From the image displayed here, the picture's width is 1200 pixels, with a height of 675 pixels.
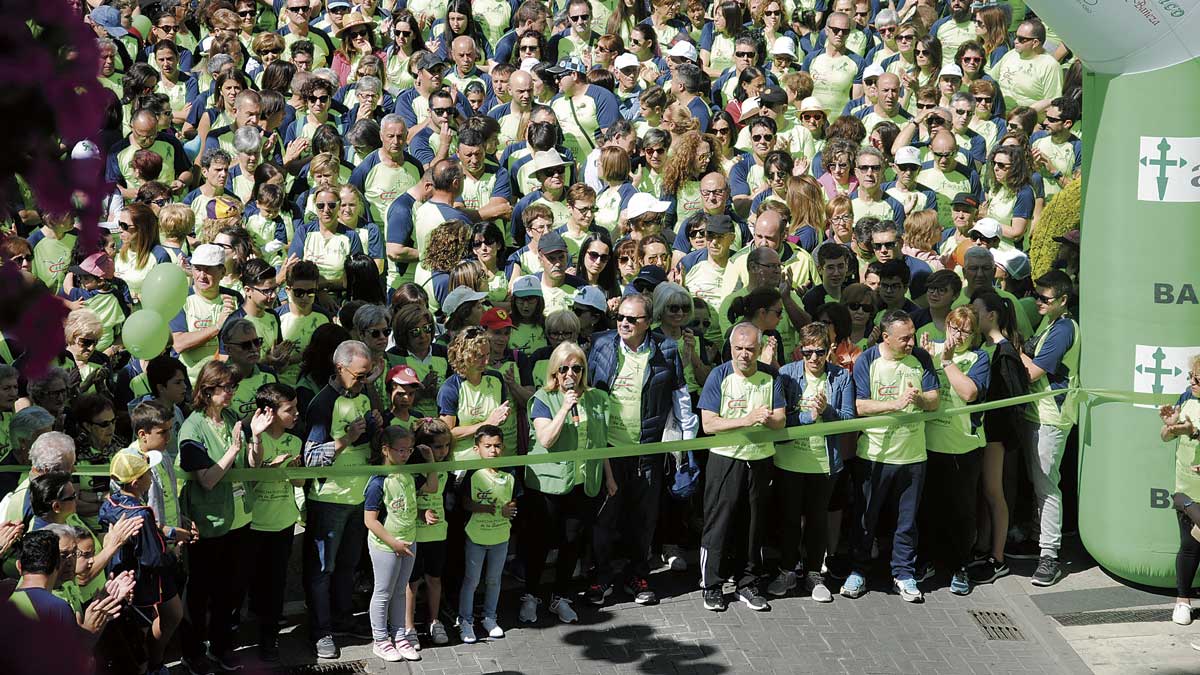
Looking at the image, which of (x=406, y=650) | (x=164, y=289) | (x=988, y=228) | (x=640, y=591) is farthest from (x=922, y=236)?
(x=164, y=289)

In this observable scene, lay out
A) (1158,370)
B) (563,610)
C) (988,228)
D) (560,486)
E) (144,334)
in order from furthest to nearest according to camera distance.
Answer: (988,228), (1158,370), (563,610), (560,486), (144,334)

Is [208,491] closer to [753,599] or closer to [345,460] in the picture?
[345,460]

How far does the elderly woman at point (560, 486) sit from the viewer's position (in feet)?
27.3

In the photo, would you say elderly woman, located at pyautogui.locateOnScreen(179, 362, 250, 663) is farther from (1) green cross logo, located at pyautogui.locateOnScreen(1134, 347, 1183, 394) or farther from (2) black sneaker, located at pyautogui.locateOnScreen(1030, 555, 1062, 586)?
(1) green cross logo, located at pyautogui.locateOnScreen(1134, 347, 1183, 394)

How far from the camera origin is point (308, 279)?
8.83 m

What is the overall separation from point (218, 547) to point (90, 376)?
1.32 meters

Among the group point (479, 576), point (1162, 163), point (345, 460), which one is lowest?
point (479, 576)

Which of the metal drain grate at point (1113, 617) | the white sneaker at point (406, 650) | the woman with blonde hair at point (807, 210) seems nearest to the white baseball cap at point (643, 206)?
the woman with blonde hair at point (807, 210)

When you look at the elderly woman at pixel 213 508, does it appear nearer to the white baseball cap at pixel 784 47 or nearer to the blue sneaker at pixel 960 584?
the blue sneaker at pixel 960 584

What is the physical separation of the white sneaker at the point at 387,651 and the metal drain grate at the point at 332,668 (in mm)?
93

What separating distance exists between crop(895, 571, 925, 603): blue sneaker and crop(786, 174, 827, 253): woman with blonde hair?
260 cm

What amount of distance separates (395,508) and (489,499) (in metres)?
0.56

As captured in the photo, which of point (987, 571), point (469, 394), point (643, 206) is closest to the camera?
point (469, 394)

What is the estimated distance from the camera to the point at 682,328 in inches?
364
